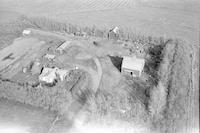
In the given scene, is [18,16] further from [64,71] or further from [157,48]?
[157,48]

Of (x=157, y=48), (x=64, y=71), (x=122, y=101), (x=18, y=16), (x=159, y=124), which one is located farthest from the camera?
(x=18, y=16)

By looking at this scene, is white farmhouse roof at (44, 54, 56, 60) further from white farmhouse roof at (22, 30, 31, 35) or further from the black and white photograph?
white farmhouse roof at (22, 30, 31, 35)

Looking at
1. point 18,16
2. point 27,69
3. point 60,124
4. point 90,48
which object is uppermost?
point 18,16

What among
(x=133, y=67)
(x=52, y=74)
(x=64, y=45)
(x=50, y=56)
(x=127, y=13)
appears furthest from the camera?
(x=127, y=13)

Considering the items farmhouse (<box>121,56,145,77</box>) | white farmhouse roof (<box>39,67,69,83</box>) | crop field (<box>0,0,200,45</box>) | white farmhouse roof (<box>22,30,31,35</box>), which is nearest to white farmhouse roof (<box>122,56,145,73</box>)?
farmhouse (<box>121,56,145,77</box>)

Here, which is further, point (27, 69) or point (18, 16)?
point (18, 16)

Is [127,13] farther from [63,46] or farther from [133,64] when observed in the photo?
[133,64]

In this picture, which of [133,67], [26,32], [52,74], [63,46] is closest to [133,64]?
[133,67]

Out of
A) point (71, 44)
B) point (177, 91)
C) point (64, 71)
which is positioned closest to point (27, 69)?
point (64, 71)

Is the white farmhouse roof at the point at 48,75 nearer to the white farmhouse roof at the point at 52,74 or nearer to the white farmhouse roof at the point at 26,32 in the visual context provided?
the white farmhouse roof at the point at 52,74
